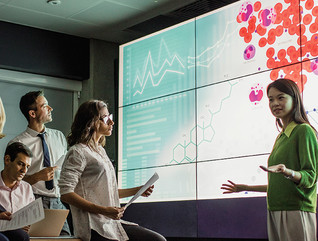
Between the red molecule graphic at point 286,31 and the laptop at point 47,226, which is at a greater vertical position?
the red molecule graphic at point 286,31

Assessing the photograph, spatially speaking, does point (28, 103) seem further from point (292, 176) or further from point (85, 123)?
point (292, 176)

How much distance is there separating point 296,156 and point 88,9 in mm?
3415

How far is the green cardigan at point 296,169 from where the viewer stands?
8.37ft

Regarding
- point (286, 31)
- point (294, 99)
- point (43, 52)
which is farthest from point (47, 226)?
point (43, 52)

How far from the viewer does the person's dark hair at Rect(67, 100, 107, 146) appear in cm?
247

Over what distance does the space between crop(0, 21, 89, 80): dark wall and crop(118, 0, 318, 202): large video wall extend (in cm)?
88

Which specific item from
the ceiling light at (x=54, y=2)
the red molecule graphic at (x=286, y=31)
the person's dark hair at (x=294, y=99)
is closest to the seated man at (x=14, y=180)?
the person's dark hair at (x=294, y=99)

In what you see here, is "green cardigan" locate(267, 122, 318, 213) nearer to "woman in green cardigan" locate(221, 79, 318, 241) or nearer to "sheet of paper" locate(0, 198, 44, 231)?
"woman in green cardigan" locate(221, 79, 318, 241)

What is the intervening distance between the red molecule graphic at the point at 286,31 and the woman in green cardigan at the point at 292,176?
117 cm

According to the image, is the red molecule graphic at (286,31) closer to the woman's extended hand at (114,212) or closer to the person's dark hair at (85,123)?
the person's dark hair at (85,123)

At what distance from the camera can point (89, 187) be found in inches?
94.6

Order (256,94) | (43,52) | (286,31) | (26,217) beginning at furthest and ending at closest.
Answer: (43,52), (256,94), (286,31), (26,217)

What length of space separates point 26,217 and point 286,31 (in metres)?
2.57

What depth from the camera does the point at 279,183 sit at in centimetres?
263
